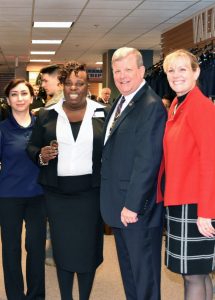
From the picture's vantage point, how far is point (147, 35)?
10.2 metres

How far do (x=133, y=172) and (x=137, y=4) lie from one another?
5.35 metres

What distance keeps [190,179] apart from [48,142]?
0.97 metres

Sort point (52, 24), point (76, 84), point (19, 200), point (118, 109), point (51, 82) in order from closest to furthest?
point (118, 109) → point (76, 84) → point (19, 200) → point (51, 82) → point (52, 24)

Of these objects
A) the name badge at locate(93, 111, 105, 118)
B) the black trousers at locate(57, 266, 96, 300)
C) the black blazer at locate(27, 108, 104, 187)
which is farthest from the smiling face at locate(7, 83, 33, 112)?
the black trousers at locate(57, 266, 96, 300)

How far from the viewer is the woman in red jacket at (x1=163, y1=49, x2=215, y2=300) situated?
210 centimetres

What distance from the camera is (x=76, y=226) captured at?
2748 millimetres

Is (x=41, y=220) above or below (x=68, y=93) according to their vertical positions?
below

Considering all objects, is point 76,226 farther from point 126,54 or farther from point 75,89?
point 126,54

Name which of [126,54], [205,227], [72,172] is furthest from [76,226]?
[126,54]

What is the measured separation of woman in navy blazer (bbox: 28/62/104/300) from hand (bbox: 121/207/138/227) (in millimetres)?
396

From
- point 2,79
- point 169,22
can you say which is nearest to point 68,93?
point 169,22

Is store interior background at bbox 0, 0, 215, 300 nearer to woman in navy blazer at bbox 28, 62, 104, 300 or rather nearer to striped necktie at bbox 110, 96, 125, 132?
woman in navy blazer at bbox 28, 62, 104, 300

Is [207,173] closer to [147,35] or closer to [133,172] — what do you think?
[133,172]

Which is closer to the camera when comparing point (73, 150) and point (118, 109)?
point (118, 109)
